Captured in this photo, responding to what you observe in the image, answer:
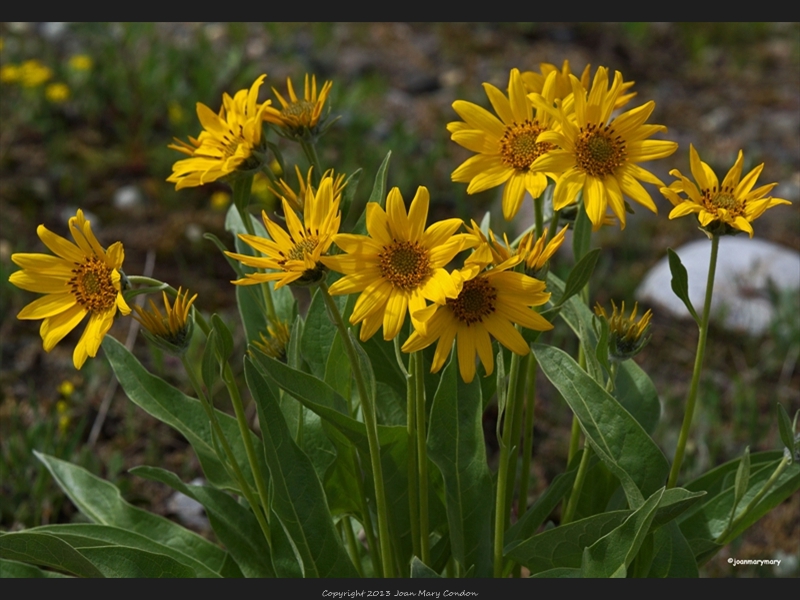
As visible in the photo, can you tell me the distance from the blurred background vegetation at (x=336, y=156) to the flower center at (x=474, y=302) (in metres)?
1.34

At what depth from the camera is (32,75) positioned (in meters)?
4.42

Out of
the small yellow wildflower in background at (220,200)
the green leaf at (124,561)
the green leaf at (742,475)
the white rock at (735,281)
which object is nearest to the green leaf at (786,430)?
the green leaf at (742,475)

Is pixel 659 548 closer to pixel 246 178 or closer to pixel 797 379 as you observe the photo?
pixel 246 178

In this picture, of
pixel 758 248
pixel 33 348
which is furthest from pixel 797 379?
pixel 33 348

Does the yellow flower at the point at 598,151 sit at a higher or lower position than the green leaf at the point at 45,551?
higher

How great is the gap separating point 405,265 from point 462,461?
0.50 m

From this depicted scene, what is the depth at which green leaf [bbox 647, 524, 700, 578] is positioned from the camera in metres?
1.78

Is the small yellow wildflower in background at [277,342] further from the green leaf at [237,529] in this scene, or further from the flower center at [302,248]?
the flower center at [302,248]

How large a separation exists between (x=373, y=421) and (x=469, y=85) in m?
4.01

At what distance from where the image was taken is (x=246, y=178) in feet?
6.03

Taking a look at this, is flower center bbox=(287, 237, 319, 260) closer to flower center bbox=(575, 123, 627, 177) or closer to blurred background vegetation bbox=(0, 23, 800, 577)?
flower center bbox=(575, 123, 627, 177)

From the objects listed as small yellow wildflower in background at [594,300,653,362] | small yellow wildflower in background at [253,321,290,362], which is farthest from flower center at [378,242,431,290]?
small yellow wildflower in background at [253,321,290,362]

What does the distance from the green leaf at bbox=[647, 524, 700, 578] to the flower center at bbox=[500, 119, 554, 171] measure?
757 mm

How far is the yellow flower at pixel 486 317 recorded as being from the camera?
1.51m
